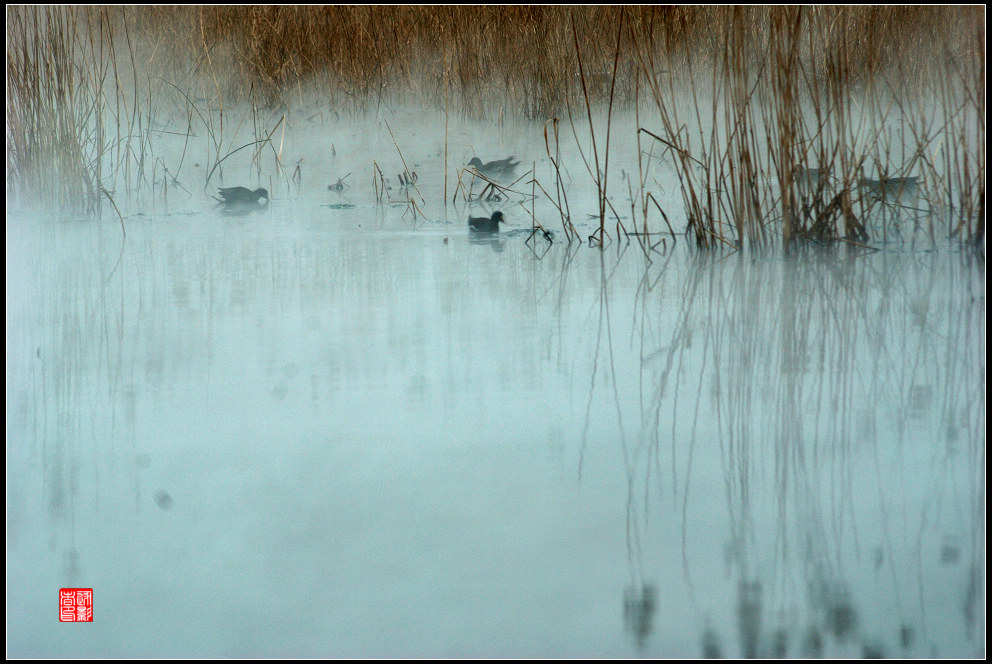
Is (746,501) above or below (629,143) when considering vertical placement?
below

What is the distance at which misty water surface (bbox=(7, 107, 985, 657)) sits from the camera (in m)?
0.56

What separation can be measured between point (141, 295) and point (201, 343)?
1.24 ft

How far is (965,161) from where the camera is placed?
160 centimetres

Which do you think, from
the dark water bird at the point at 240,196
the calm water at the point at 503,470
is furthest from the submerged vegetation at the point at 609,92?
the calm water at the point at 503,470

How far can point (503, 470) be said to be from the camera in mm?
774

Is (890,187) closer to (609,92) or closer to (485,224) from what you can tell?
(485,224)

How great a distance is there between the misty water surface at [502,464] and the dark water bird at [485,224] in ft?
2.04

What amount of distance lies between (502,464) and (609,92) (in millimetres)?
2728

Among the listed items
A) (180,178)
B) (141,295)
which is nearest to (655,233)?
(141,295)

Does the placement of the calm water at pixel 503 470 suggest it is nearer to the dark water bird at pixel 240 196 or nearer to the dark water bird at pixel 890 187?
the dark water bird at pixel 890 187

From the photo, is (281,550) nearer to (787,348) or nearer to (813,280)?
(787,348)

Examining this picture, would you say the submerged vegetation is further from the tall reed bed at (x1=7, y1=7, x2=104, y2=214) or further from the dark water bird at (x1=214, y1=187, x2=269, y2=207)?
the dark water bird at (x1=214, y1=187, x2=269, y2=207)

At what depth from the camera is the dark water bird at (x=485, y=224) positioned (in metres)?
2.18

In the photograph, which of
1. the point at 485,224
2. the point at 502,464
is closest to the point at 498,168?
the point at 485,224
